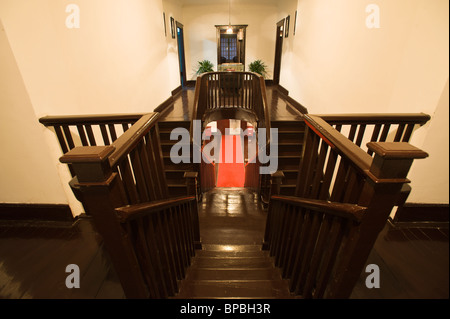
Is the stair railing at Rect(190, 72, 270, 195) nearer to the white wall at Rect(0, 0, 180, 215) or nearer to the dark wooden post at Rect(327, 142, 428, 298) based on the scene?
the white wall at Rect(0, 0, 180, 215)

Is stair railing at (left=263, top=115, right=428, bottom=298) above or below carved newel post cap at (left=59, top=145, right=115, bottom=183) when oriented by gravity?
below

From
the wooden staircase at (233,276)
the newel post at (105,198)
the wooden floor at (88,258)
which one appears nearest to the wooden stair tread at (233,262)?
the wooden staircase at (233,276)

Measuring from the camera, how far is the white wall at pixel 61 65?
1808 mm

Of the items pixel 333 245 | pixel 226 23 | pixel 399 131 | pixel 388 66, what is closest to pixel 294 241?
pixel 333 245

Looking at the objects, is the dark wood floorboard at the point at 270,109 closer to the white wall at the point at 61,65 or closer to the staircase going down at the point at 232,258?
the white wall at the point at 61,65

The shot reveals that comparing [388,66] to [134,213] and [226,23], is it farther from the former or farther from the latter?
[226,23]

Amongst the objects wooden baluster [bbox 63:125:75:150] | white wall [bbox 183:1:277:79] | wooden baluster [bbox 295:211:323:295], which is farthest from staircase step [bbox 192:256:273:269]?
white wall [bbox 183:1:277:79]

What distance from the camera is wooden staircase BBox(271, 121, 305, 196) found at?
3.66 meters

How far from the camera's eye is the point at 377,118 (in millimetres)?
1896

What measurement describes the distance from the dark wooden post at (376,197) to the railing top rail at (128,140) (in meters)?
1.05

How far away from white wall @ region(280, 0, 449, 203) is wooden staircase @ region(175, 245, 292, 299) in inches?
48.1

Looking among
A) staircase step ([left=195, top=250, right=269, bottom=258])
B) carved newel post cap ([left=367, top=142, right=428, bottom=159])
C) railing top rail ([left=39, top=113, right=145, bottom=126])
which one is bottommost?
staircase step ([left=195, top=250, right=269, bottom=258])

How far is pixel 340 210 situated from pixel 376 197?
0.18m
